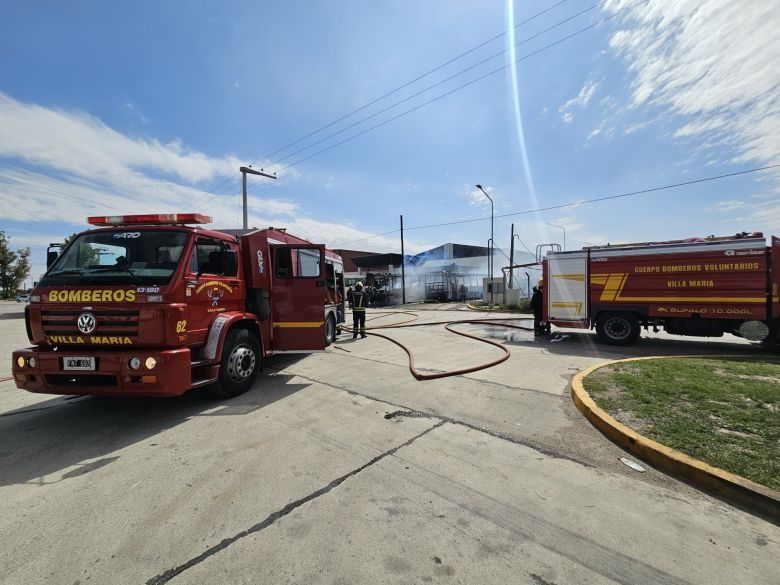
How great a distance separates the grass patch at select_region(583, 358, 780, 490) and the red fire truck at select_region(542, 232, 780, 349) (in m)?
2.54

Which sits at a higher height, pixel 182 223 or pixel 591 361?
pixel 182 223

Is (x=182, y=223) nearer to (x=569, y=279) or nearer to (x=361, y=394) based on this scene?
(x=361, y=394)

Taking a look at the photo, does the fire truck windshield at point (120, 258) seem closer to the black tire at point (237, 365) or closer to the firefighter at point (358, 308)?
the black tire at point (237, 365)

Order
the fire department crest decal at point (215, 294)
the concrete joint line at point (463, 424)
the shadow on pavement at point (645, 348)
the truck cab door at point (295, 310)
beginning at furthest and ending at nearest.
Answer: the shadow on pavement at point (645, 348)
the truck cab door at point (295, 310)
the fire department crest decal at point (215, 294)
the concrete joint line at point (463, 424)

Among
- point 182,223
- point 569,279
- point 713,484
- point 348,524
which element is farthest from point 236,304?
point 569,279

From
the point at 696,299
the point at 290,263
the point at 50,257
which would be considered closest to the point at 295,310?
the point at 290,263

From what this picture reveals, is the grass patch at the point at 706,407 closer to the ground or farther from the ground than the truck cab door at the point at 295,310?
closer to the ground

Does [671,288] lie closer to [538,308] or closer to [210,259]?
[538,308]

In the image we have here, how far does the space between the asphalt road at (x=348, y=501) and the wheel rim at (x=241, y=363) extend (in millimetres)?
456

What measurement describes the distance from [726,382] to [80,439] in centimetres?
835

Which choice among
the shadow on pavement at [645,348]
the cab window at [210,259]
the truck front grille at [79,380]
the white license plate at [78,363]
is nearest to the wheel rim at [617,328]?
the shadow on pavement at [645,348]

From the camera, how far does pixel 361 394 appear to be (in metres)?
5.45

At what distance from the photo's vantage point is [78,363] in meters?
4.11

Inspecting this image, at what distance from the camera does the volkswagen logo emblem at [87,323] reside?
13.6 feet
